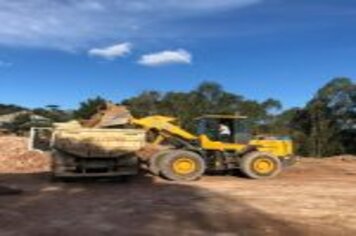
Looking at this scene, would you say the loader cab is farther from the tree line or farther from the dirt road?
the tree line

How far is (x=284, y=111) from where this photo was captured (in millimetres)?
69625

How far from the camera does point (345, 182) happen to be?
23078 millimetres

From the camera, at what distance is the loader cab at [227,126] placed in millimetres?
24734

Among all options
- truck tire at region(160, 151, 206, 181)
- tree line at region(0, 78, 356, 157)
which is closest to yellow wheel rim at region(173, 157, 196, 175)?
truck tire at region(160, 151, 206, 181)

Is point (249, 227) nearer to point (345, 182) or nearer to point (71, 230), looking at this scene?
point (71, 230)

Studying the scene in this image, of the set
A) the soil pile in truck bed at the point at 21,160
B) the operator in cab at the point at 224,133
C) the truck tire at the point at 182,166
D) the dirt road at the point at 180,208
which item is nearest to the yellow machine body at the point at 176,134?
the operator in cab at the point at 224,133

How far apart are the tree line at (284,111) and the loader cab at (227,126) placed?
21.4 meters

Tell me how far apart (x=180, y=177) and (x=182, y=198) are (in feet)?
18.3

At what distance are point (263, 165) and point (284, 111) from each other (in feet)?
150

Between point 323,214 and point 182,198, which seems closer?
point 323,214

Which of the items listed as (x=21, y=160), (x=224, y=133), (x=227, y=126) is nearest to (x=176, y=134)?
(x=224, y=133)

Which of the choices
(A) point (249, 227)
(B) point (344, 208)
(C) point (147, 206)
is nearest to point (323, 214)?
(B) point (344, 208)

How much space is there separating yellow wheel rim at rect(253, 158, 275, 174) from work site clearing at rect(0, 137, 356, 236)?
56 cm

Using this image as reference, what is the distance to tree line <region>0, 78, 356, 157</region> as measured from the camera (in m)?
54.4
